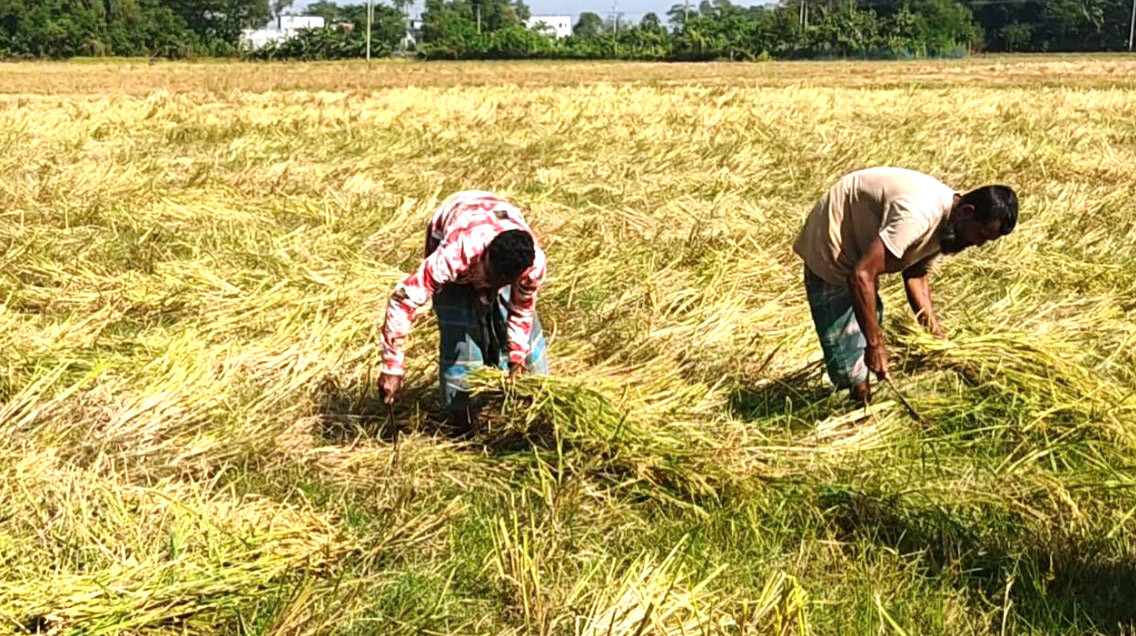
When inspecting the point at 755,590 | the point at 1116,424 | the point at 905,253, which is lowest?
the point at 755,590

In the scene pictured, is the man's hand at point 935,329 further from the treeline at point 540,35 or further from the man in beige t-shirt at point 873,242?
the treeline at point 540,35

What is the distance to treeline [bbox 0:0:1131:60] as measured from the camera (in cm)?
5897

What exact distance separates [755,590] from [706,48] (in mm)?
58128

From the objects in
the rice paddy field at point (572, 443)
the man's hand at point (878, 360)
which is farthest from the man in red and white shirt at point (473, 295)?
the man's hand at point (878, 360)

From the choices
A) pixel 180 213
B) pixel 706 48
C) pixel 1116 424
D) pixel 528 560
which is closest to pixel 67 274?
pixel 180 213

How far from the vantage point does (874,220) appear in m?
3.95

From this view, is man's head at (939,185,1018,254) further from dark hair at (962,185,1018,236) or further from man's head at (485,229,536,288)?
man's head at (485,229,536,288)

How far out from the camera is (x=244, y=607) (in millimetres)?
2818

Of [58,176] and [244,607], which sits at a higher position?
[58,176]

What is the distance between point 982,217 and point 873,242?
0.37 metres

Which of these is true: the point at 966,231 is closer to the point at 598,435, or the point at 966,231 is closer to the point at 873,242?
the point at 873,242

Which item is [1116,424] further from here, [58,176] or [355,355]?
[58,176]

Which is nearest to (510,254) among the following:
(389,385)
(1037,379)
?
(389,385)

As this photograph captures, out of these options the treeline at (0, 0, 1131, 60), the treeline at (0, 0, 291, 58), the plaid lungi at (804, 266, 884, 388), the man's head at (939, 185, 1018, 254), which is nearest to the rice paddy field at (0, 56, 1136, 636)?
the plaid lungi at (804, 266, 884, 388)
